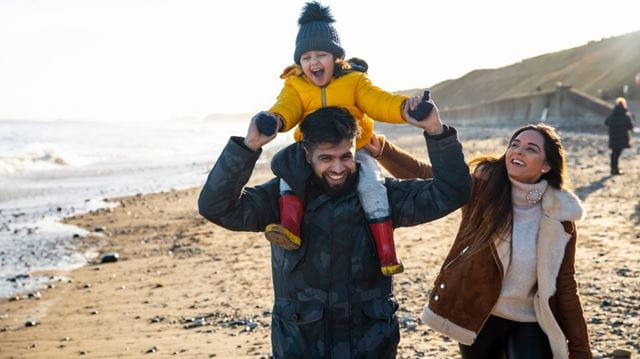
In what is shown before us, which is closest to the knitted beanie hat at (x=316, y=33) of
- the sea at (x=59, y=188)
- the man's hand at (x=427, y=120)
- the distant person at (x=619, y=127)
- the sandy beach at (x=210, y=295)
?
the man's hand at (x=427, y=120)

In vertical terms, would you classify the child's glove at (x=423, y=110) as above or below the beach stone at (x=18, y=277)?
above

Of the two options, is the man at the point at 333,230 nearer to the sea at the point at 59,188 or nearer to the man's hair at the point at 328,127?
the man's hair at the point at 328,127

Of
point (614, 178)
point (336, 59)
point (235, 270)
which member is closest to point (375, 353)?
point (336, 59)

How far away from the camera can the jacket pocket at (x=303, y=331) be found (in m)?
3.14

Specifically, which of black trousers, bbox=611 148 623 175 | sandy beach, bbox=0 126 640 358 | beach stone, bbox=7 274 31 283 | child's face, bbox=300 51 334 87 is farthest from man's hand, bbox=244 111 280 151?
black trousers, bbox=611 148 623 175

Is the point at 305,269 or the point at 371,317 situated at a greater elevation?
the point at 305,269

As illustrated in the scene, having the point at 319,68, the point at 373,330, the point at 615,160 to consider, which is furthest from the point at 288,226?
the point at 615,160

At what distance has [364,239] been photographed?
10.5 ft

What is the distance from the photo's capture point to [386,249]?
312 centimetres

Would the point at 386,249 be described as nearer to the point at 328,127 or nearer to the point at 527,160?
the point at 328,127

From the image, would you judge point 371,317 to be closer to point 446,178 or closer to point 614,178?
point 446,178

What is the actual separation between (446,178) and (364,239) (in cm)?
49

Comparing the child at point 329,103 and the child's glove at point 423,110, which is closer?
the child's glove at point 423,110

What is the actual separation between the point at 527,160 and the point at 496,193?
0.26 m
